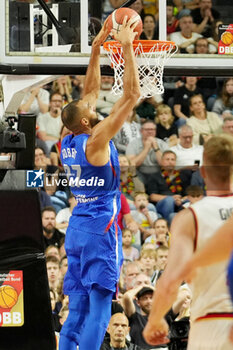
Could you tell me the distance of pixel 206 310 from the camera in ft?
14.9

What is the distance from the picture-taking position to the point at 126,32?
23.1 ft

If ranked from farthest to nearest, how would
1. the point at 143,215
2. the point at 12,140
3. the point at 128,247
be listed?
the point at 128,247, the point at 143,215, the point at 12,140

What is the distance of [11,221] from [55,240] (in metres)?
1.49

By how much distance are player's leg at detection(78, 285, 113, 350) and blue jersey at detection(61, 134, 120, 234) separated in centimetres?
49

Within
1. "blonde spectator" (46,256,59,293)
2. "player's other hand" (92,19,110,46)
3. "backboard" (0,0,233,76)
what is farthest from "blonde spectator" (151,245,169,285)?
"player's other hand" (92,19,110,46)

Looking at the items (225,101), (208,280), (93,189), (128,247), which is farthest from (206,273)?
(225,101)

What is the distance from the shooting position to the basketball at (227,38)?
8203 mm

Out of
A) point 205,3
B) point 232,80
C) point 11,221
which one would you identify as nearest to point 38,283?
point 11,221

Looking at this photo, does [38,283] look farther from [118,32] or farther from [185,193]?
[118,32]

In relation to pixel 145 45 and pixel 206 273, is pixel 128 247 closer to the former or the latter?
pixel 145 45

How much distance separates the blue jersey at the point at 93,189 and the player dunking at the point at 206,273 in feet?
6.86

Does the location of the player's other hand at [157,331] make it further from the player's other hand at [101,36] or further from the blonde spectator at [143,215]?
the player's other hand at [101,36]

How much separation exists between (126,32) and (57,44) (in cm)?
110

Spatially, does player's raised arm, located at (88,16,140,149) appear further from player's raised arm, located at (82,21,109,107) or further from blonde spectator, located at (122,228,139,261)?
blonde spectator, located at (122,228,139,261)
